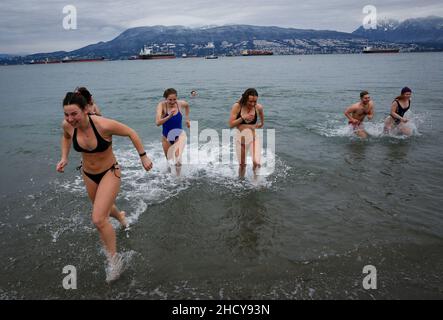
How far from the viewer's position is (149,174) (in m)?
8.29

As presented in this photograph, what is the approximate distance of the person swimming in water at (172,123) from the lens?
283 inches

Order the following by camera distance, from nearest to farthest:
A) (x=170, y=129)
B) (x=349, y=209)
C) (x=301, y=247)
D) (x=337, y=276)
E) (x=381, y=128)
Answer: (x=337, y=276) < (x=301, y=247) < (x=349, y=209) < (x=170, y=129) < (x=381, y=128)

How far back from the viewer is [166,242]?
5145mm

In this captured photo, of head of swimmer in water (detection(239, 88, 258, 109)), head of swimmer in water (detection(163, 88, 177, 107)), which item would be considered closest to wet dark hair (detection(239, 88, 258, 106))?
head of swimmer in water (detection(239, 88, 258, 109))

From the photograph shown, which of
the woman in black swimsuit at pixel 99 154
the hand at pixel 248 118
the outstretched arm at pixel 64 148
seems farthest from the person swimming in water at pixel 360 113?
the outstretched arm at pixel 64 148

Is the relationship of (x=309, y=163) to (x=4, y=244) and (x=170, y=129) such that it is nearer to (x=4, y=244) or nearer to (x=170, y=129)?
(x=170, y=129)

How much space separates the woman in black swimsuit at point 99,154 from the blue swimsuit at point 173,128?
10.6ft

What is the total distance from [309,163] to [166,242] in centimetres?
495

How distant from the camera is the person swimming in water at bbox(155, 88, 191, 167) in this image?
23.6 ft
